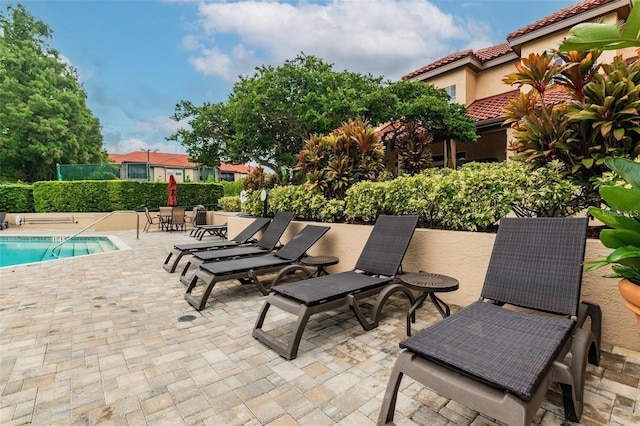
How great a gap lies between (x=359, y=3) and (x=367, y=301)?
8.78 m

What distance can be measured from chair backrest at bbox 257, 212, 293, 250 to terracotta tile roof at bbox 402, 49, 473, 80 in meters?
10.6

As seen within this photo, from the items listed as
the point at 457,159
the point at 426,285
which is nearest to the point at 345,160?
the point at 426,285

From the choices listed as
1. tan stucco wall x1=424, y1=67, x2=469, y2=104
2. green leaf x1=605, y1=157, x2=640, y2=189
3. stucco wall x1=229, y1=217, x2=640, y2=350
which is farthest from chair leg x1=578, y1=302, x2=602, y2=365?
tan stucco wall x1=424, y1=67, x2=469, y2=104

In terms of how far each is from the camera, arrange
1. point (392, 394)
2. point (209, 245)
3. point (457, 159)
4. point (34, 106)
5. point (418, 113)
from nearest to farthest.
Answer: point (392, 394)
point (209, 245)
point (418, 113)
point (457, 159)
point (34, 106)

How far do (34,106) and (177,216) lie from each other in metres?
17.9

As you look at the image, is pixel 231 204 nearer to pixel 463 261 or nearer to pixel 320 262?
pixel 320 262

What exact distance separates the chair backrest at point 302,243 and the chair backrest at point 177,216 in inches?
409

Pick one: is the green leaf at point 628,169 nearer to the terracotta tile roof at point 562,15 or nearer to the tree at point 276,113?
the tree at point 276,113

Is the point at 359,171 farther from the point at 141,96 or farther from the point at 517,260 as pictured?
the point at 141,96

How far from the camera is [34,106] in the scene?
2191 cm

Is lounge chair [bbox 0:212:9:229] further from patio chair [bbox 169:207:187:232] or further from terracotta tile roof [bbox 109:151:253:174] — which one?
terracotta tile roof [bbox 109:151:253:174]

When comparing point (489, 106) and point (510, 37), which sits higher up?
point (510, 37)

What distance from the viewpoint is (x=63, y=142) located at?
23094 millimetres

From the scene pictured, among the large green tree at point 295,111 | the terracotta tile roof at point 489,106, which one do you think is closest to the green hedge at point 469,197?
the large green tree at point 295,111
